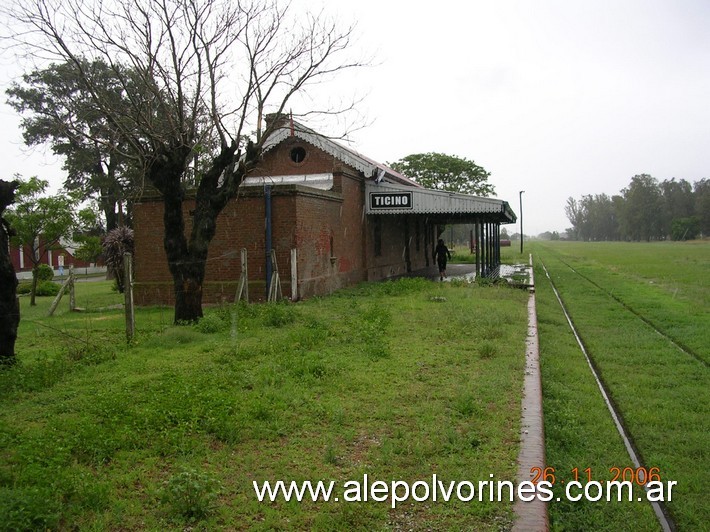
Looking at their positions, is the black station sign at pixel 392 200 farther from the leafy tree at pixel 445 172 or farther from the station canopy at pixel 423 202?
the leafy tree at pixel 445 172

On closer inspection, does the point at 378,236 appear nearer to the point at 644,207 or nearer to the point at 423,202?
the point at 423,202

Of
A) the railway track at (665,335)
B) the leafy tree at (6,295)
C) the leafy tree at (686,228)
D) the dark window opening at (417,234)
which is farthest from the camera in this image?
the leafy tree at (686,228)

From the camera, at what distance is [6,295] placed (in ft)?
26.5

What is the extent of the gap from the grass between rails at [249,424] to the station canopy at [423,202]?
40.7ft

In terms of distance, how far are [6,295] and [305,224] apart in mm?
10375

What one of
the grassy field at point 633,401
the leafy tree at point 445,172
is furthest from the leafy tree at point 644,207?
the grassy field at point 633,401

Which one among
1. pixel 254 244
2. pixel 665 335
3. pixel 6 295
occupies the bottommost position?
pixel 665 335

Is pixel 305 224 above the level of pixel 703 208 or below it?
below

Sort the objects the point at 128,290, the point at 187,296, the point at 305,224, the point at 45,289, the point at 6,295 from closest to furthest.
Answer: the point at 6,295
the point at 128,290
the point at 187,296
the point at 305,224
the point at 45,289

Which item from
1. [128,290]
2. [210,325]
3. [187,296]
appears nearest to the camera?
[128,290]

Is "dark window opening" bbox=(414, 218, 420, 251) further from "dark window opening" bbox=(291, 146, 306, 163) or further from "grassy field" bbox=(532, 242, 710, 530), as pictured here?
"grassy field" bbox=(532, 242, 710, 530)

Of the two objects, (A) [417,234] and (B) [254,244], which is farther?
(A) [417,234]

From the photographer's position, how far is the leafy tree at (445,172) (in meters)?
54.3
